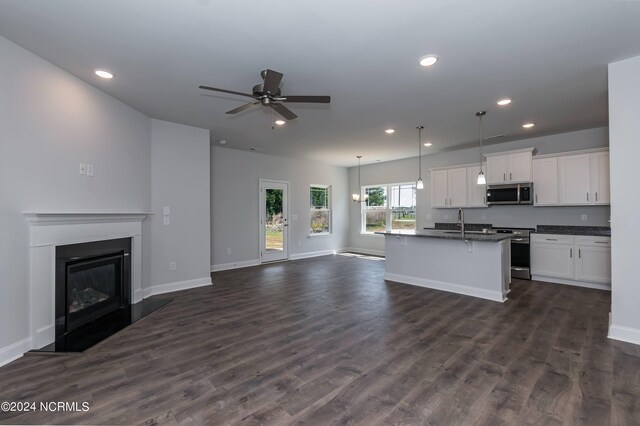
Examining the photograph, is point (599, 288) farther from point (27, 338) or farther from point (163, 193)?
point (27, 338)

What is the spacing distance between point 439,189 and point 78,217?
21.5 feet

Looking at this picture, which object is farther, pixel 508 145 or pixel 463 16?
pixel 508 145

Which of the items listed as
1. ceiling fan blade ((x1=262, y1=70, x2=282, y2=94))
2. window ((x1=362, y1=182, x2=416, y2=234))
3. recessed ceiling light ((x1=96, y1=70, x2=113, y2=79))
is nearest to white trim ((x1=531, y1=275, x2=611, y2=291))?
window ((x1=362, y1=182, x2=416, y2=234))

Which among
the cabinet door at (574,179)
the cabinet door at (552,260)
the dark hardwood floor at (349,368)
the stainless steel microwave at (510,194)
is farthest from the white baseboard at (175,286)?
the cabinet door at (574,179)

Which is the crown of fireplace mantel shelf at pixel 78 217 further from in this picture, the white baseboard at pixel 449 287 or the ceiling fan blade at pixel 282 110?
the white baseboard at pixel 449 287

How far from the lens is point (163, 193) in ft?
15.8

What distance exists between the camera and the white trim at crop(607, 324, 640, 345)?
9.58ft

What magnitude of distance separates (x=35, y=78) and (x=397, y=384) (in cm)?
421

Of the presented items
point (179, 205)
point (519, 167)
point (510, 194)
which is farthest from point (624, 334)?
point (179, 205)

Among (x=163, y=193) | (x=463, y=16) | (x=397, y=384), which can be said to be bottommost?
(x=397, y=384)

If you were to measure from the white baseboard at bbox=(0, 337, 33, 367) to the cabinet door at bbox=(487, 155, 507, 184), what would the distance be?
7.13m

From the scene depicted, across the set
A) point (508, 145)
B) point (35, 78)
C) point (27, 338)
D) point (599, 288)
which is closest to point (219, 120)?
point (35, 78)

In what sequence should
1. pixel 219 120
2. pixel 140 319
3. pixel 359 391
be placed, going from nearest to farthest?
pixel 359 391 < pixel 140 319 < pixel 219 120

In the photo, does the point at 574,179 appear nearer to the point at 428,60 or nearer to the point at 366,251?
the point at 428,60
